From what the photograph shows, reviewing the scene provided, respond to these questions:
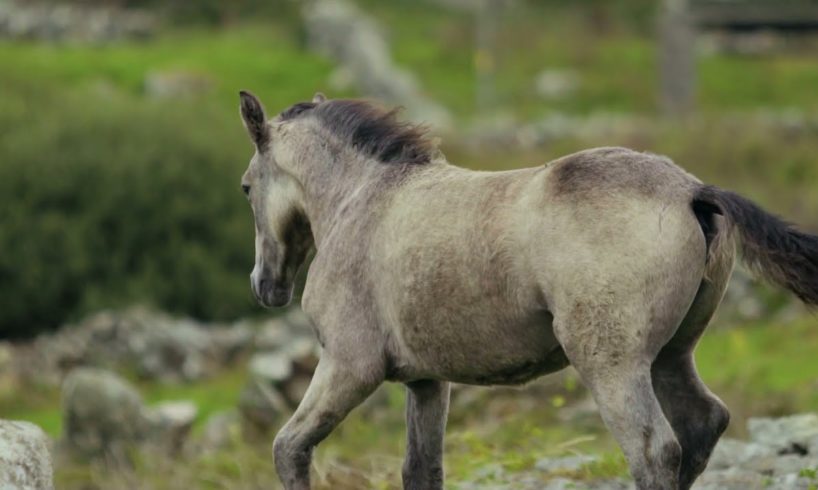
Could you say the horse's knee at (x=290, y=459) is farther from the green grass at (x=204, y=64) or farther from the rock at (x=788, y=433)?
the green grass at (x=204, y=64)

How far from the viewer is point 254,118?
1064cm

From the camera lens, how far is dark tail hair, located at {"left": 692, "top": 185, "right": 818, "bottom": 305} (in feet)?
28.5

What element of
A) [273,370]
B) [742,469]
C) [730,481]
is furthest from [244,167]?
[730,481]

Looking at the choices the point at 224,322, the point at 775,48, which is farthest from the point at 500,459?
the point at 775,48

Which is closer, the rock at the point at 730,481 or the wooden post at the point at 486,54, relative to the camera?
the rock at the point at 730,481

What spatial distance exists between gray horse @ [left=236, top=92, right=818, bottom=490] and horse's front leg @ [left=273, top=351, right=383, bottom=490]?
10 mm

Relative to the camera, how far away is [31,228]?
101 feet

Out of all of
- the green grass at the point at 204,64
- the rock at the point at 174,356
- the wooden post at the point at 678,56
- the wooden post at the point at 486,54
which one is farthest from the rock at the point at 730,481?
the wooden post at the point at 486,54

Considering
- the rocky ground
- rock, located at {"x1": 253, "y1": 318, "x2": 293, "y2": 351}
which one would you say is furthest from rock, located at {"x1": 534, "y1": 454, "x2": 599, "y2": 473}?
rock, located at {"x1": 253, "y1": 318, "x2": 293, "y2": 351}

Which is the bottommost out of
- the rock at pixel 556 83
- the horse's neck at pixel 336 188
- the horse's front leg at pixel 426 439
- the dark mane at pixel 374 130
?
the rock at pixel 556 83

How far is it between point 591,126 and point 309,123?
27764 millimetres

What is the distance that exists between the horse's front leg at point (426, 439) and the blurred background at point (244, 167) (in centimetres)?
168

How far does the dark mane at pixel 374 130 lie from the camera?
33.4 ft

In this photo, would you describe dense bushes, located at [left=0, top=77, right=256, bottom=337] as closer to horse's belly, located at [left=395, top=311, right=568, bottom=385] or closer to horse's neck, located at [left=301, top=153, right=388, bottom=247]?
horse's neck, located at [left=301, top=153, right=388, bottom=247]
